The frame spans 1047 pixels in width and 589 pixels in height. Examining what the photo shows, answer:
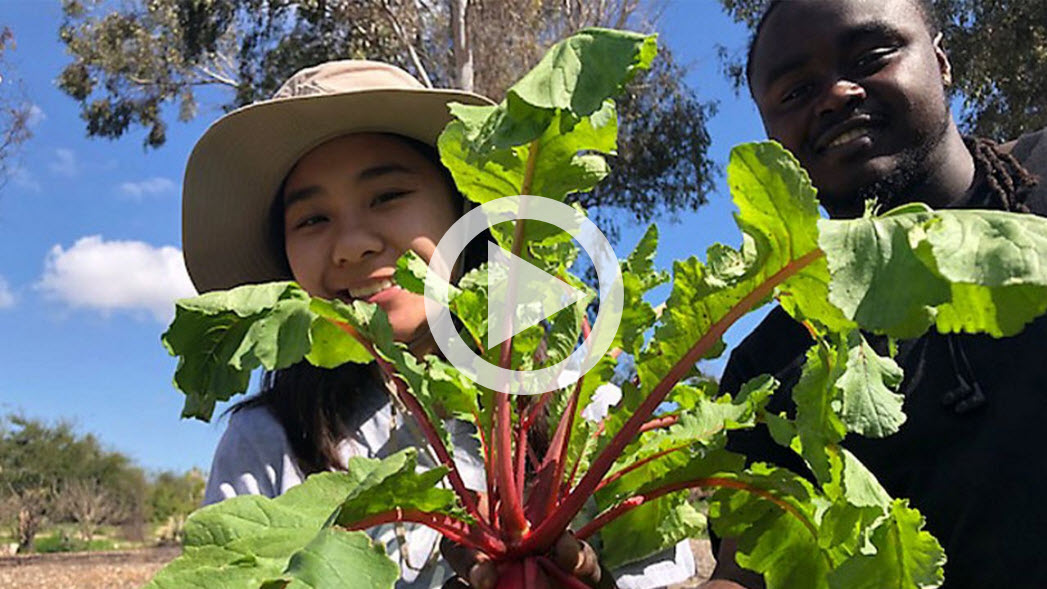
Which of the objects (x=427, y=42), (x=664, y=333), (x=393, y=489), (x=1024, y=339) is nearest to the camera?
(x=393, y=489)

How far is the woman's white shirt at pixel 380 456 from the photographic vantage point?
50.1 inches

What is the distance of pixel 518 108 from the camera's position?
2.81 feet

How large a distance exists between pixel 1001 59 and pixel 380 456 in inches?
432

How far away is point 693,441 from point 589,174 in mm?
304

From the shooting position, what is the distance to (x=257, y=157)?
1.60 meters

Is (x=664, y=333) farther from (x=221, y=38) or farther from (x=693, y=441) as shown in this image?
(x=221, y=38)

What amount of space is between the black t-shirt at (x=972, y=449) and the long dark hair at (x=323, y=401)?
61 cm

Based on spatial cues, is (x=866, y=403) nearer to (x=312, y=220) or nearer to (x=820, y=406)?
(x=820, y=406)

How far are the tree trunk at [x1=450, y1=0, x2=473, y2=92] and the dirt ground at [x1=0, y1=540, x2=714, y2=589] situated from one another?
6123 mm

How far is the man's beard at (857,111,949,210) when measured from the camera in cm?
153

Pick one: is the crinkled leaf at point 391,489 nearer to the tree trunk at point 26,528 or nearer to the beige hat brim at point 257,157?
the beige hat brim at point 257,157

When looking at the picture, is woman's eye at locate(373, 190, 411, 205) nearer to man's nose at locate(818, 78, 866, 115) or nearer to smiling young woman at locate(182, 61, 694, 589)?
smiling young woman at locate(182, 61, 694, 589)

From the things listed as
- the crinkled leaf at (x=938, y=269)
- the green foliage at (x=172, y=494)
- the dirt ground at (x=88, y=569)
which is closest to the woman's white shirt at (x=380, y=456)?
the crinkled leaf at (x=938, y=269)

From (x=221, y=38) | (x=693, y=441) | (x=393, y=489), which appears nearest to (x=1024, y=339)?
(x=693, y=441)
